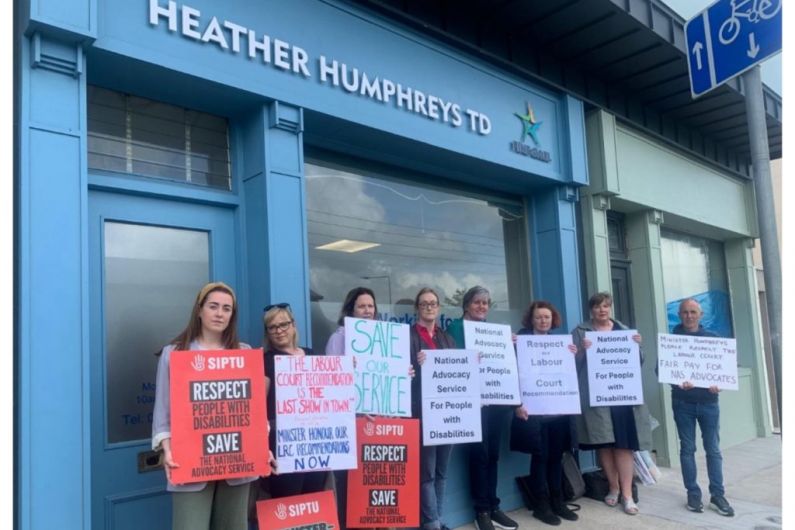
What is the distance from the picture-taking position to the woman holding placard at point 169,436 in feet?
9.61

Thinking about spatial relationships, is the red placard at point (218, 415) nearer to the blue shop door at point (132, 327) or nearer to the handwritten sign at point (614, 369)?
the blue shop door at point (132, 327)

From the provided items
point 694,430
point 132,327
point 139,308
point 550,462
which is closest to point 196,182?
point 139,308

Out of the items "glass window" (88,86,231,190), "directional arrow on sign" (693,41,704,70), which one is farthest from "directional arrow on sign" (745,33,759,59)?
"glass window" (88,86,231,190)

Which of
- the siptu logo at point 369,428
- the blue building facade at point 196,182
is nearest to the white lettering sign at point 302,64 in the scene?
the blue building facade at point 196,182

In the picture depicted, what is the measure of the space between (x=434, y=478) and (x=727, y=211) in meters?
7.66

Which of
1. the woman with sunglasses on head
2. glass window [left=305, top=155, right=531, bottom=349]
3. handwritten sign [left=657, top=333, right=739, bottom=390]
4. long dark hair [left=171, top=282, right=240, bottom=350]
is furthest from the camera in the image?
handwritten sign [left=657, top=333, right=739, bottom=390]

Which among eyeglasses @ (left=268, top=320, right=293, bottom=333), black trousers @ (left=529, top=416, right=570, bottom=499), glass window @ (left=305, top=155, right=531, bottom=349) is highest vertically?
glass window @ (left=305, top=155, right=531, bottom=349)

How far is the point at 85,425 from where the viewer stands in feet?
9.86

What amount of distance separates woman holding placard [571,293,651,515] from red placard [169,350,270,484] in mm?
3253

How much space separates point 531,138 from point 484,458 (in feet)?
10.6

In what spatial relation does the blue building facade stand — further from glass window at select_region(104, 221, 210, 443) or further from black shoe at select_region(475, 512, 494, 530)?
black shoe at select_region(475, 512, 494, 530)

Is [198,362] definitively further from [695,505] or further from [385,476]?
[695,505]

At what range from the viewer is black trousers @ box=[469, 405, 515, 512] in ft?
15.9

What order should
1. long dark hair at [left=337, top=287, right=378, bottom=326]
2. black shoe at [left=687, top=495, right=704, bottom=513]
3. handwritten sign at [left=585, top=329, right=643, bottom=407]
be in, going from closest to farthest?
1. long dark hair at [left=337, top=287, right=378, bottom=326]
2. handwritten sign at [left=585, top=329, right=643, bottom=407]
3. black shoe at [left=687, top=495, right=704, bottom=513]
